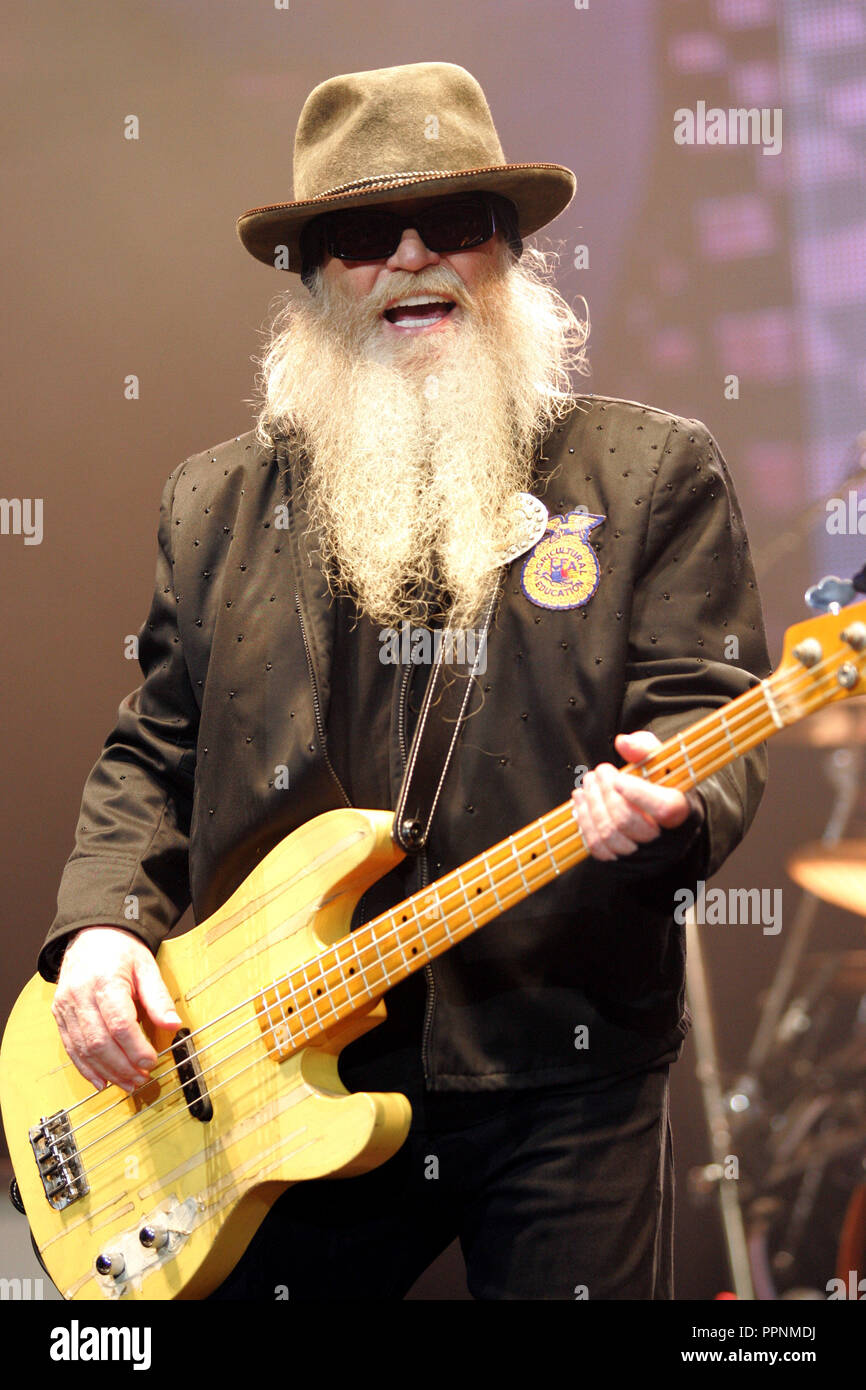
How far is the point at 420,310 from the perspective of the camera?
2.43 meters

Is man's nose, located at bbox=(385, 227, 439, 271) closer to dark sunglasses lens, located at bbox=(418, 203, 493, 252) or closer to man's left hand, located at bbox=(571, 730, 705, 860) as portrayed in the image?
dark sunglasses lens, located at bbox=(418, 203, 493, 252)

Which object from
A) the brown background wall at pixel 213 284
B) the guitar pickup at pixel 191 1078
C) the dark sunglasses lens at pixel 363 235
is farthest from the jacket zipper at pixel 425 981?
the brown background wall at pixel 213 284

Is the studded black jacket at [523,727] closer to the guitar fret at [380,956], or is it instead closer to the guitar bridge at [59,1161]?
the guitar fret at [380,956]

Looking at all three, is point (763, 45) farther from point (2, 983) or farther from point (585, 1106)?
point (2, 983)

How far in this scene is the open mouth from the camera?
94.8 inches

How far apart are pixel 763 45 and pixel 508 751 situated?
1862 mm

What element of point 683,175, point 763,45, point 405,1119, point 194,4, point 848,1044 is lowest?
point 848,1044

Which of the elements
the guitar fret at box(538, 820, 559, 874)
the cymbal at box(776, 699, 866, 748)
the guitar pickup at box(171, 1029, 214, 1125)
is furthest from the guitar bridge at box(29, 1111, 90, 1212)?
the cymbal at box(776, 699, 866, 748)

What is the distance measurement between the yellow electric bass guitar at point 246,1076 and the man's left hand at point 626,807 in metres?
0.04

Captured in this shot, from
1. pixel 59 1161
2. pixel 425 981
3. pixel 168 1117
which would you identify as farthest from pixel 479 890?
pixel 59 1161

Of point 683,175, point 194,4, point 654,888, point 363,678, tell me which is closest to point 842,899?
point 654,888

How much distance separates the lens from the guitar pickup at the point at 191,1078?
6.88 feet

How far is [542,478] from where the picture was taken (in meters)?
2.30

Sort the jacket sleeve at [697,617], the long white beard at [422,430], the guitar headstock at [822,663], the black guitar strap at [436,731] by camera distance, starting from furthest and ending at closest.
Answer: the long white beard at [422,430], the black guitar strap at [436,731], the jacket sleeve at [697,617], the guitar headstock at [822,663]
